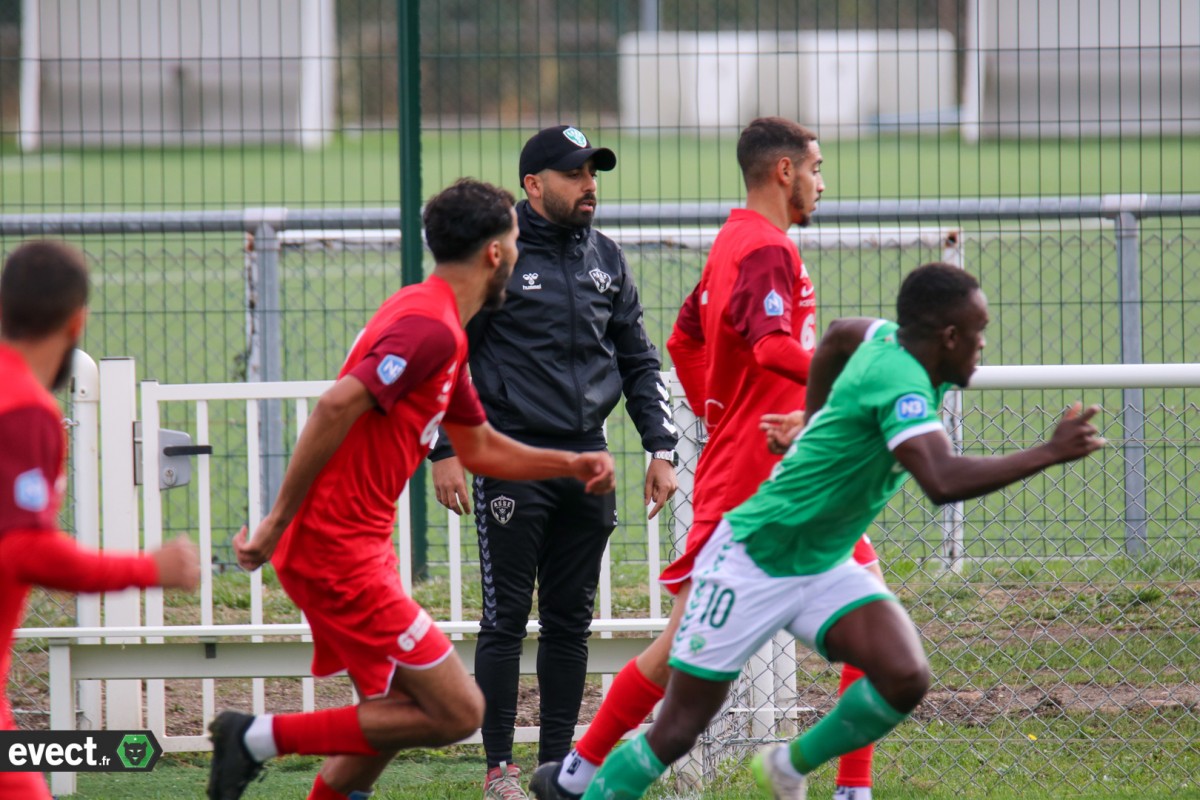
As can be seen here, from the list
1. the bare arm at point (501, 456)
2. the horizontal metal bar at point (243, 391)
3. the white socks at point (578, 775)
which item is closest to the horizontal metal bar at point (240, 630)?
the white socks at point (578, 775)

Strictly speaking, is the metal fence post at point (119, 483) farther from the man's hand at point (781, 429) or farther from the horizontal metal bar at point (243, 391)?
the man's hand at point (781, 429)

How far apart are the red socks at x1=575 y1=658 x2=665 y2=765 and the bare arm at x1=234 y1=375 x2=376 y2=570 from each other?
1228mm

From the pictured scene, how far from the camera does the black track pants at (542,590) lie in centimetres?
483

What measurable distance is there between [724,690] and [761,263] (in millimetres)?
1311

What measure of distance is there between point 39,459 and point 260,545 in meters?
0.92

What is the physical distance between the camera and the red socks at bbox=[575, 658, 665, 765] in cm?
445

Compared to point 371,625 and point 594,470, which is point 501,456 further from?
point 371,625

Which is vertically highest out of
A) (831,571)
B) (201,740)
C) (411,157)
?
(411,157)

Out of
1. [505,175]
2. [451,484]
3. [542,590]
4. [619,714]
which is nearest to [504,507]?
[451,484]

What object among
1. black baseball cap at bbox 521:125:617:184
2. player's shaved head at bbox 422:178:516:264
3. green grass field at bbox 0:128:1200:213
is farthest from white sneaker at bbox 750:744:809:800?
green grass field at bbox 0:128:1200:213

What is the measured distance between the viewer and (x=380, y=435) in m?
3.89

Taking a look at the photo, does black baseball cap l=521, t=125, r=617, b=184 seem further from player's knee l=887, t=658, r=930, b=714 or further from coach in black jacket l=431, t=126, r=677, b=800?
player's knee l=887, t=658, r=930, b=714

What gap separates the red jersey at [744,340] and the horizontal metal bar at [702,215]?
2299 mm

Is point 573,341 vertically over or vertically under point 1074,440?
over
